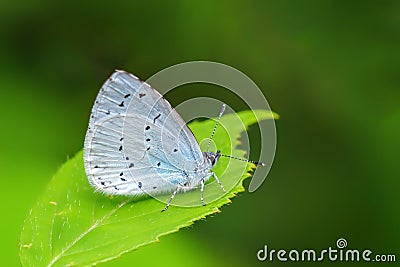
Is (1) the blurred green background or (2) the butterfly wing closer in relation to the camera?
(2) the butterfly wing

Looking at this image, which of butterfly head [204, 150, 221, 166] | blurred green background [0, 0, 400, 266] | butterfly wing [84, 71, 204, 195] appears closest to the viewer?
butterfly wing [84, 71, 204, 195]

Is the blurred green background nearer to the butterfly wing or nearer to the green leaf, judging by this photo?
the butterfly wing

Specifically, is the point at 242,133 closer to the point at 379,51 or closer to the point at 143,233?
the point at 143,233

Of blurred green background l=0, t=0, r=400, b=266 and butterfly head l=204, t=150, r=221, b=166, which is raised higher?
blurred green background l=0, t=0, r=400, b=266

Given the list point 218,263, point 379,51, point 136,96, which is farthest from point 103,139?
point 379,51

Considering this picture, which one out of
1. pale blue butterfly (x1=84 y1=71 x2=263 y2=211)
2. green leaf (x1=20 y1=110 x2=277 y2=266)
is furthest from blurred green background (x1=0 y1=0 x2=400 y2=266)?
green leaf (x1=20 y1=110 x2=277 y2=266)

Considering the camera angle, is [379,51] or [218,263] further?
[379,51]

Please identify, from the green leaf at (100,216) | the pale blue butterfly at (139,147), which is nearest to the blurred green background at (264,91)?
the pale blue butterfly at (139,147)

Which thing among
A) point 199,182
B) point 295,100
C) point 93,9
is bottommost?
point 199,182
